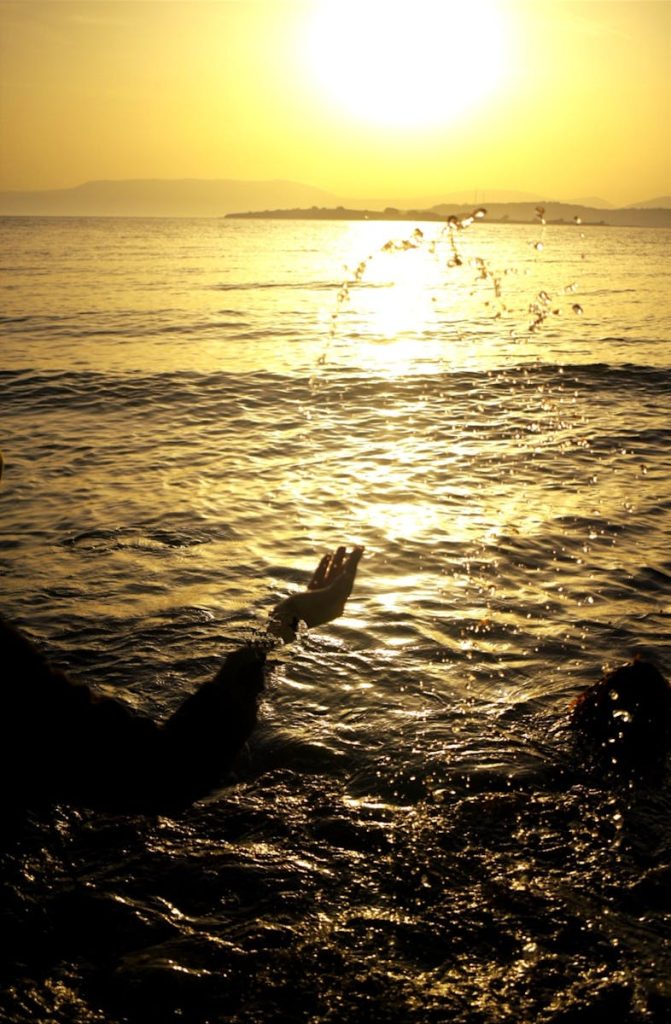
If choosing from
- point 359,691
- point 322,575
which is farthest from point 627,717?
point 322,575

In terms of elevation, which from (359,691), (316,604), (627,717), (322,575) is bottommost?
(359,691)

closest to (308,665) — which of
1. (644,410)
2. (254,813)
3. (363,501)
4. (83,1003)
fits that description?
(254,813)

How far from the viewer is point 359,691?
22.9ft

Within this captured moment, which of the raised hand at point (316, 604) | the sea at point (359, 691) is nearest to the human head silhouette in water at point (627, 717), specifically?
the sea at point (359, 691)

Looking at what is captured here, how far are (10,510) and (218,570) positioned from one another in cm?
399

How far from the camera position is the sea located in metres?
4.25

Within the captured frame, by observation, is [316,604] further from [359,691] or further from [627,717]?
[627,717]

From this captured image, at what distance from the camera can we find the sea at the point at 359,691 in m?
4.25

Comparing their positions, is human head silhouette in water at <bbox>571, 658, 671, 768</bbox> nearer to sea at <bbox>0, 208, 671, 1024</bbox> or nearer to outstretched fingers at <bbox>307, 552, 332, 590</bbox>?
sea at <bbox>0, 208, 671, 1024</bbox>

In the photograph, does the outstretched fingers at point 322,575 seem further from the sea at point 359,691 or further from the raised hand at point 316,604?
the sea at point 359,691

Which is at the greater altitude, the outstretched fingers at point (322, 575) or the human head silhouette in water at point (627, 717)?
the outstretched fingers at point (322, 575)

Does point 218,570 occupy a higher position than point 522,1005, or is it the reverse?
point 218,570

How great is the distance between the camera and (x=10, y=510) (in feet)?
38.5

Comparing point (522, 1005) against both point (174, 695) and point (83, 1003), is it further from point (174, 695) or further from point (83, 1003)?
point (174, 695)
